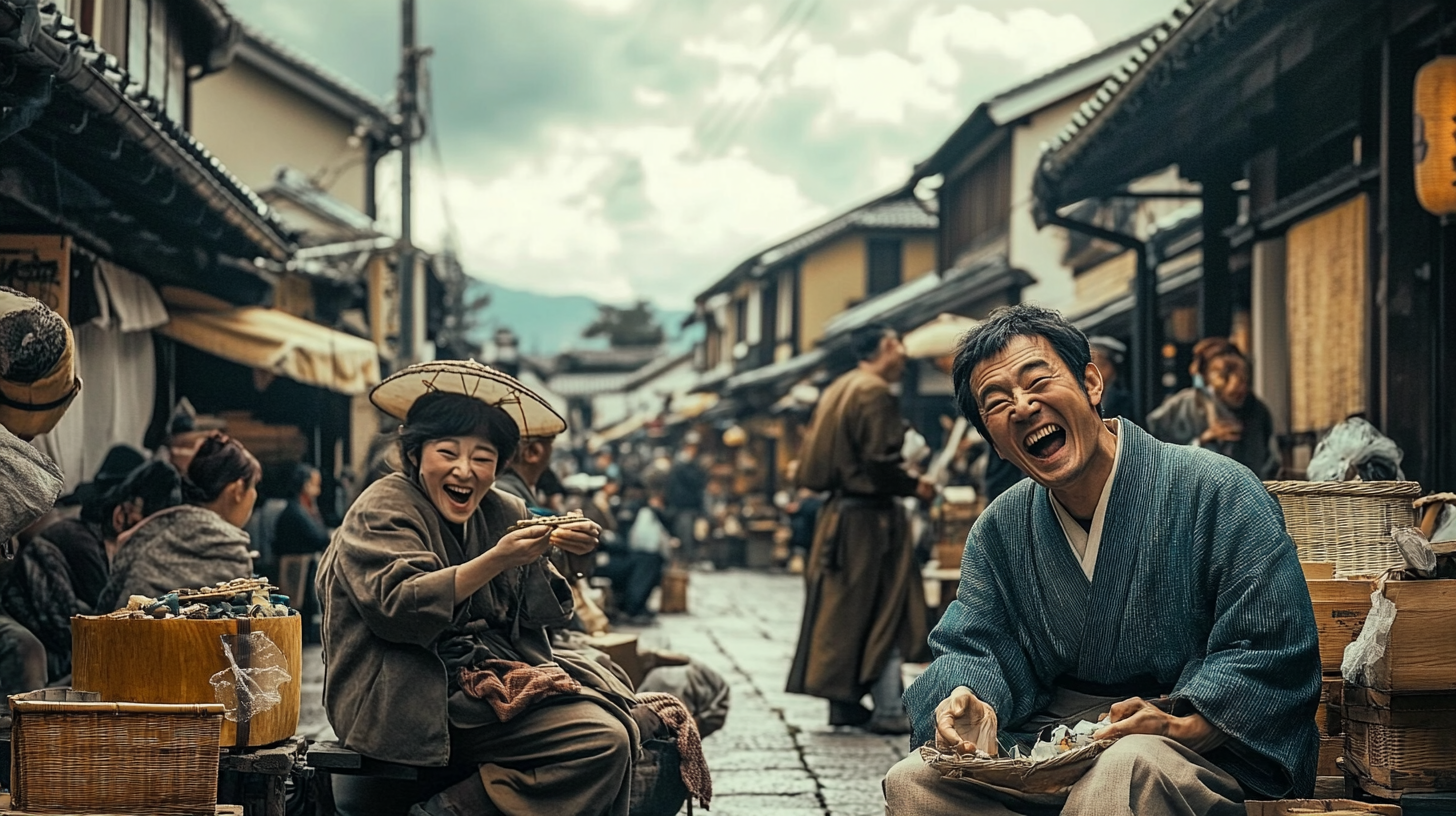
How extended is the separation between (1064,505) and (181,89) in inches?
592

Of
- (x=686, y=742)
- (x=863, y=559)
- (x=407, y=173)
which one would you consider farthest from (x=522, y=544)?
(x=407, y=173)

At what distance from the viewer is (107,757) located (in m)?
4.23

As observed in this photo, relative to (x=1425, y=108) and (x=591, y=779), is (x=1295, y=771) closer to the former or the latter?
(x=591, y=779)

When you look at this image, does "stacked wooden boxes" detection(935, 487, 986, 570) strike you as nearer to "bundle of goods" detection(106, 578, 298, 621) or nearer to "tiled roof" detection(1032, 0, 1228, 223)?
"tiled roof" detection(1032, 0, 1228, 223)

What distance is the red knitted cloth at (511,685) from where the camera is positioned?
16.6 ft

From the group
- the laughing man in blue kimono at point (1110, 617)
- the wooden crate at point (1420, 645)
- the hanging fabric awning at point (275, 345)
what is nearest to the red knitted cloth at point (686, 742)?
the laughing man in blue kimono at point (1110, 617)

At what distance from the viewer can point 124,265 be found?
1181cm

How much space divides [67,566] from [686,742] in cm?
382

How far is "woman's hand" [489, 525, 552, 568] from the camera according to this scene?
4.80 meters

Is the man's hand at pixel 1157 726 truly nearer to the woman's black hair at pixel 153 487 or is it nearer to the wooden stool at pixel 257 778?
the wooden stool at pixel 257 778

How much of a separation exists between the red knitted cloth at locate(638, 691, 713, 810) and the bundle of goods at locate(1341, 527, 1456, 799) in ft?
7.75

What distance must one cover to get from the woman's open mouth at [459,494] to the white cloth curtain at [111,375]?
18.2ft

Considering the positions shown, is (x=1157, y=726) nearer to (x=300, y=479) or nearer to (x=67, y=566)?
(x=67, y=566)

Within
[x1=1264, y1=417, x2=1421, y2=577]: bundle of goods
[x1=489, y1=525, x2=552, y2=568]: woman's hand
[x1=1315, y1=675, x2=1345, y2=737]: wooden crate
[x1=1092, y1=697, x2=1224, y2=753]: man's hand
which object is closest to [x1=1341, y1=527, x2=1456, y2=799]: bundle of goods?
[x1=1315, y1=675, x2=1345, y2=737]: wooden crate
